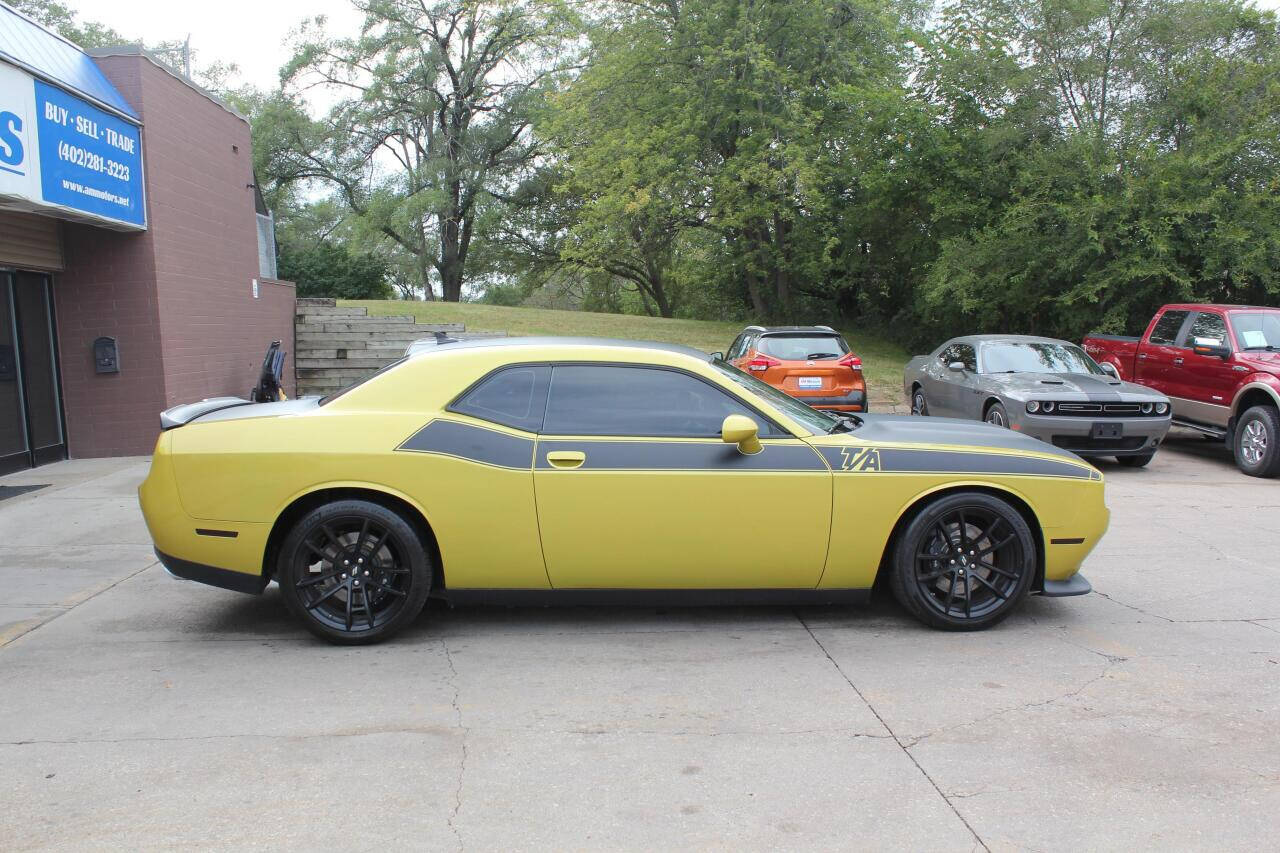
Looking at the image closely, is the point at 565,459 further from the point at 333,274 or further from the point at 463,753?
the point at 333,274

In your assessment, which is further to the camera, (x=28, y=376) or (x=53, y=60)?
(x=28, y=376)

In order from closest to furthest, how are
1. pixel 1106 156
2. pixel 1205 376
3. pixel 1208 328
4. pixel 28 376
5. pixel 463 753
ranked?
pixel 463 753
pixel 28 376
pixel 1205 376
pixel 1208 328
pixel 1106 156

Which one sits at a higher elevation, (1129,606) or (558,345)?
(558,345)

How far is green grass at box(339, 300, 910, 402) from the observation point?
66.8 feet

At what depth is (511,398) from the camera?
16.3ft

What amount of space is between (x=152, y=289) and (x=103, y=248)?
682mm

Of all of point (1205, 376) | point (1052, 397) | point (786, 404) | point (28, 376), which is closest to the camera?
point (786, 404)

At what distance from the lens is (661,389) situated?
502cm

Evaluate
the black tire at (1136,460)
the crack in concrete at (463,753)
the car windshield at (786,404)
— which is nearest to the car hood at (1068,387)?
the black tire at (1136,460)

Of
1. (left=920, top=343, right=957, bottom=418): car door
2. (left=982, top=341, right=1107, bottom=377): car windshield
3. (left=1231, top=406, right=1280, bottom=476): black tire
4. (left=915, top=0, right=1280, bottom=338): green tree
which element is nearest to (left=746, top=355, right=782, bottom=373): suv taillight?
(left=920, top=343, right=957, bottom=418): car door

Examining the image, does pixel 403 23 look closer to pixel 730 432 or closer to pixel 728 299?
pixel 728 299

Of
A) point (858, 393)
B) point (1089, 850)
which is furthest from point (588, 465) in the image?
point (858, 393)

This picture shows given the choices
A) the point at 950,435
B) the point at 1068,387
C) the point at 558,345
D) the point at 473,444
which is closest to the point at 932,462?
the point at 950,435

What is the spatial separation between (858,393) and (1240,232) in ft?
27.2
